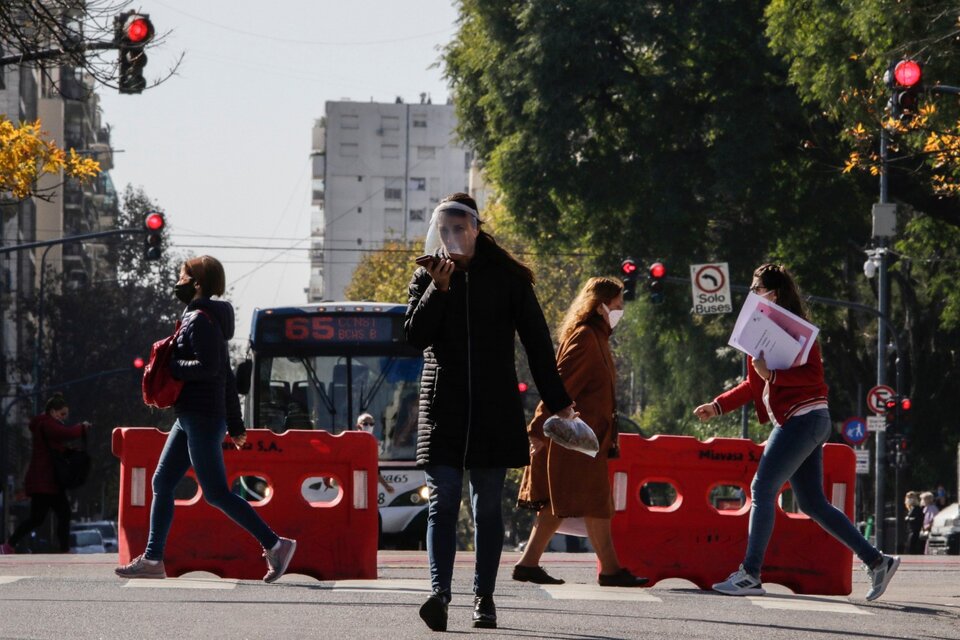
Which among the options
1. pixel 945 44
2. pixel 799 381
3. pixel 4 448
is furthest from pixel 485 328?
pixel 4 448

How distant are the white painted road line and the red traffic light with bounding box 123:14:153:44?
592 cm

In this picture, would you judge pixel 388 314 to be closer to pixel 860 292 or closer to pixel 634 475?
pixel 634 475

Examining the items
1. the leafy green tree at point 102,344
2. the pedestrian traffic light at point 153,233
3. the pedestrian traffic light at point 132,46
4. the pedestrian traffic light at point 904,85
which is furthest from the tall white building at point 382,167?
A: the pedestrian traffic light at point 132,46

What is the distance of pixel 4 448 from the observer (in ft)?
179

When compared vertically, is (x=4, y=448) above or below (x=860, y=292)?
below

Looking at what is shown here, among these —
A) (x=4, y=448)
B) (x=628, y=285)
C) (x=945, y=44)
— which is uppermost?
(x=945, y=44)

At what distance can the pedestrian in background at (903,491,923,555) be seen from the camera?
3744 cm

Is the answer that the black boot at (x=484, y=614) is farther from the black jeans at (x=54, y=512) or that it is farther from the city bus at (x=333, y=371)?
the city bus at (x=333, y=371)

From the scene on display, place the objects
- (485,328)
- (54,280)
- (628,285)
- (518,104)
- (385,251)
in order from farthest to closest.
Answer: (385,251), (54,280), (518,104), (628,285), (485,328)

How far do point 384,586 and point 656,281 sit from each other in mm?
23524

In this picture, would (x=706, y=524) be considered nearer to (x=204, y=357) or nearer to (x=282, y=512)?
(x=282, y=512)

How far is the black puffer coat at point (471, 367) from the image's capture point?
8414mm

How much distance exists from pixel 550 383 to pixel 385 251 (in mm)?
61027

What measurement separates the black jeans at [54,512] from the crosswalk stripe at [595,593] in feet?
28.9
